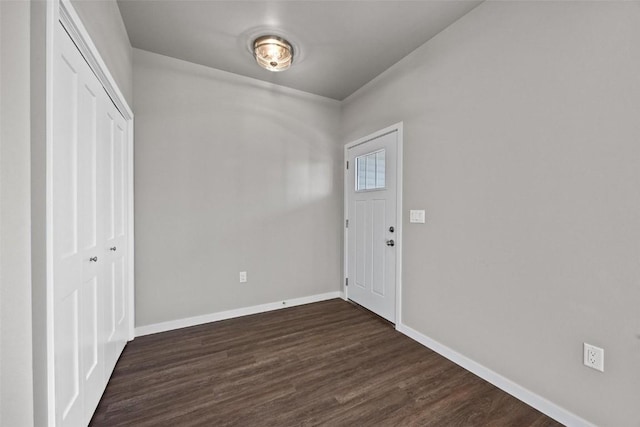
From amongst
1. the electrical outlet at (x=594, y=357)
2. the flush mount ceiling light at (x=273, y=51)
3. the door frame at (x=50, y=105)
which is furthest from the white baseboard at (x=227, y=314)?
the flush mount ceiling light at (x=273, y=51)

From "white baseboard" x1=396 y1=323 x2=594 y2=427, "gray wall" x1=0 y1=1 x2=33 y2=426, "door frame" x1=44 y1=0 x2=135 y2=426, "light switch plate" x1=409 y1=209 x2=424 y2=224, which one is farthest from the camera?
"light switch plate" x1=409 y1=209 x2=424 y2=224

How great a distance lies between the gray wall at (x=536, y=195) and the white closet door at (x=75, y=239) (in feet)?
7.93

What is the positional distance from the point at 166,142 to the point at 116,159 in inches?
25.4

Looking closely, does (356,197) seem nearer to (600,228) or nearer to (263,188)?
(263,188)

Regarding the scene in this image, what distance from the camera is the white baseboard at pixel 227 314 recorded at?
2.51m

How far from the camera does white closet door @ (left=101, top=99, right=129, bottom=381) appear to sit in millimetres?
1746

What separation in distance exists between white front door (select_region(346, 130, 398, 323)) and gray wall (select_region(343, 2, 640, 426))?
33 cm

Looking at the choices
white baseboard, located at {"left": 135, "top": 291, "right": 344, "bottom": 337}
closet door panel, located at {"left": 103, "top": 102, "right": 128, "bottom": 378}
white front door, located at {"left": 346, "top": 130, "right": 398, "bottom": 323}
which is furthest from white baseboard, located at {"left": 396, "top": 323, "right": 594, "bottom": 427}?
closet door panel, located at {"left": 103, "top": 102, "right": 128, "bottom": 378}

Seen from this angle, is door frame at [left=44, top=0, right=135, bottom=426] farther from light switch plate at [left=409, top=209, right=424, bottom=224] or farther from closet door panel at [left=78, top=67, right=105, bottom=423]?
light switch plate at [left=409, top=209, right=424, bottom=224]

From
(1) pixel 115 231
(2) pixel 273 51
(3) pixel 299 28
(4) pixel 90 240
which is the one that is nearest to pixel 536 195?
(3) pixel 299 28

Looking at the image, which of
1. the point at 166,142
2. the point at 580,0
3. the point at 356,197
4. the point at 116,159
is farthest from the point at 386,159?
the point at 116,159

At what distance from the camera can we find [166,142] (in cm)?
255

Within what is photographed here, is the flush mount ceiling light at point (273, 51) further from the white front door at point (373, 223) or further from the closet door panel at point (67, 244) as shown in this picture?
the closet door panel at point (67, 244)

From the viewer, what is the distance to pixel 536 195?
5.28 feet
